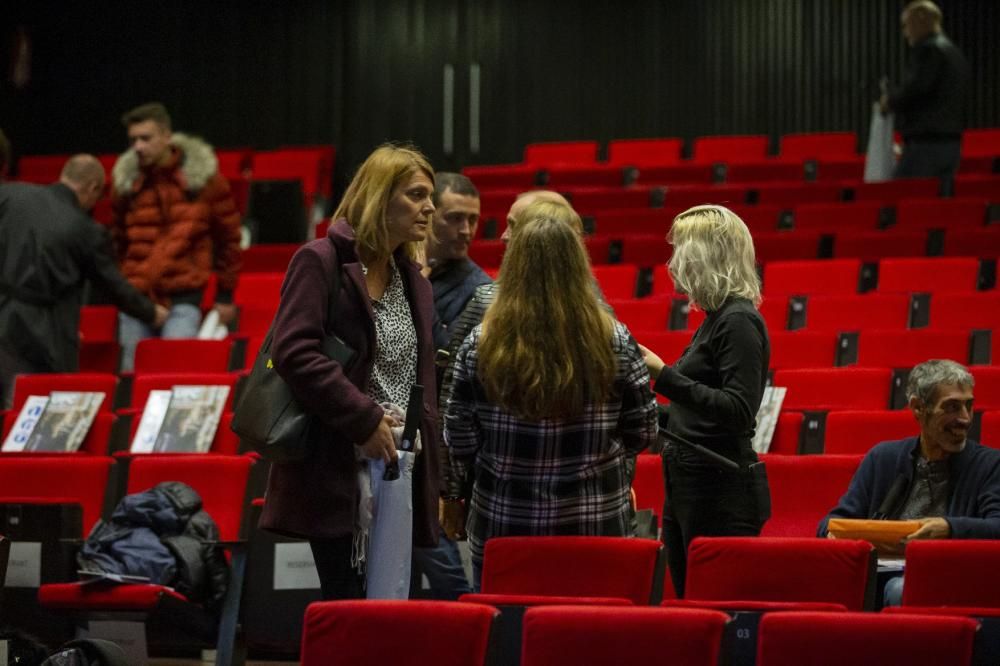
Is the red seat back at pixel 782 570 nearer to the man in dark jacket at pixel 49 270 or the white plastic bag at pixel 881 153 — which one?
the man in dark jacket at pixel 49 270

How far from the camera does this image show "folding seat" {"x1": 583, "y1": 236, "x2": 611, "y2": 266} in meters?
7.60

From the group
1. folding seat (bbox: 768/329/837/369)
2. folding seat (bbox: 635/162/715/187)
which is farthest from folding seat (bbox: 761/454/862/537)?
folding seat (bbox: 635/162/715/187)

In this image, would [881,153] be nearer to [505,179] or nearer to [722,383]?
[505,179]

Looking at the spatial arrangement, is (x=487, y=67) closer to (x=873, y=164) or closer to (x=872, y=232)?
(x=873, y=164)

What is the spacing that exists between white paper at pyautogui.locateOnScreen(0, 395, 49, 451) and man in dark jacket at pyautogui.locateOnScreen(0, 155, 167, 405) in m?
0.41

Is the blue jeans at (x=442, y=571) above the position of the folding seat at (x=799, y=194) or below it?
below

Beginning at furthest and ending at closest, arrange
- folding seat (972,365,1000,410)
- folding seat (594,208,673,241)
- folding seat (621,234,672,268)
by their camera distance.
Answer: folding seat (594,208,673,241)
folding seat (621,234,672,268)
folding seat (972,365,1000,410)

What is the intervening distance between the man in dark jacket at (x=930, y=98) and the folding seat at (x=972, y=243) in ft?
4.85

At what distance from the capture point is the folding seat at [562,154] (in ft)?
34.4

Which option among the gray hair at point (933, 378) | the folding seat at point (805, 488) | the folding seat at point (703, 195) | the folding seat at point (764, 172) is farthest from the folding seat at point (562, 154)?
the gray hair at point (933, 378)

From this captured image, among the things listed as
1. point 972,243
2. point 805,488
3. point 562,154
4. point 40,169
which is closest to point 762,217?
point 972,243

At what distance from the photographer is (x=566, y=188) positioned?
9227mm

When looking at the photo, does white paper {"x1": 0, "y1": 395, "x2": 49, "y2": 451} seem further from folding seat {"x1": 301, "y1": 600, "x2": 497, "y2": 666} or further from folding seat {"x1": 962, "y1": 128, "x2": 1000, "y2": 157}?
folding seat {"x1": 962, "y1": 128, "x2": 1000, "y2": 157}

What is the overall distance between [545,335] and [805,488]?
1556mm
